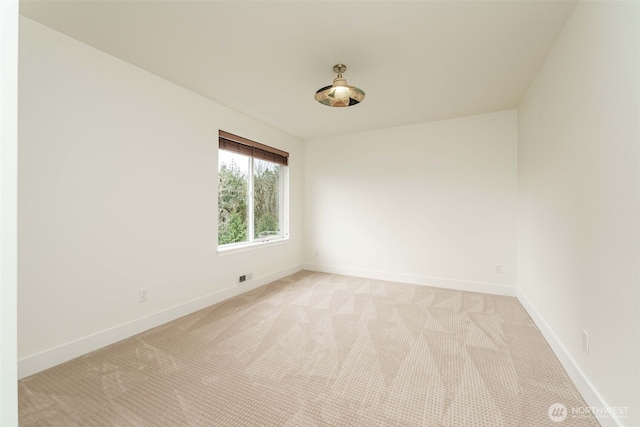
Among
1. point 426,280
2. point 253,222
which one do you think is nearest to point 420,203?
point 426,280

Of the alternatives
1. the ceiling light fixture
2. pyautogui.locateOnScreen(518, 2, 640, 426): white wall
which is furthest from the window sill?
pyautogui.locateOnScreen(518, 2, 640, 426): white wall

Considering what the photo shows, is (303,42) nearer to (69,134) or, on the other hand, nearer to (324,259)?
(69,134)

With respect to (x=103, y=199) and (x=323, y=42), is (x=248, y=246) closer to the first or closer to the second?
(x=103, y=199)

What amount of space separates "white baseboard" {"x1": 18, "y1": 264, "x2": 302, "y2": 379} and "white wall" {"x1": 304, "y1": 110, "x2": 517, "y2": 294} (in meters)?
2.13

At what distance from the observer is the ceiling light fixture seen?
2428mm

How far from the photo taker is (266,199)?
4.56 m

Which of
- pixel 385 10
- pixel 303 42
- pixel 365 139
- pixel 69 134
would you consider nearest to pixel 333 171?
pixel 365 139

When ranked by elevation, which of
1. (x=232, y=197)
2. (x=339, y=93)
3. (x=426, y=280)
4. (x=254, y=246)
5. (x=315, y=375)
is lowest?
(x=315, y=375)

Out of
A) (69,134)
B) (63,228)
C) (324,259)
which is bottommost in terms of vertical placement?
(324,259)

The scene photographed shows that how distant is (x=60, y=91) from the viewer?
215 cm

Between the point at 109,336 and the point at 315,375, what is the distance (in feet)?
6.07

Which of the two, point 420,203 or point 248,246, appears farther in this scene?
point 420,203

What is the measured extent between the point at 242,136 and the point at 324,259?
8.36ft

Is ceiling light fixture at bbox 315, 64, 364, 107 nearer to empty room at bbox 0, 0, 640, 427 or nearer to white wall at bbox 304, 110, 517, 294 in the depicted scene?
empty room at bbox 0, 0, 640, 427
